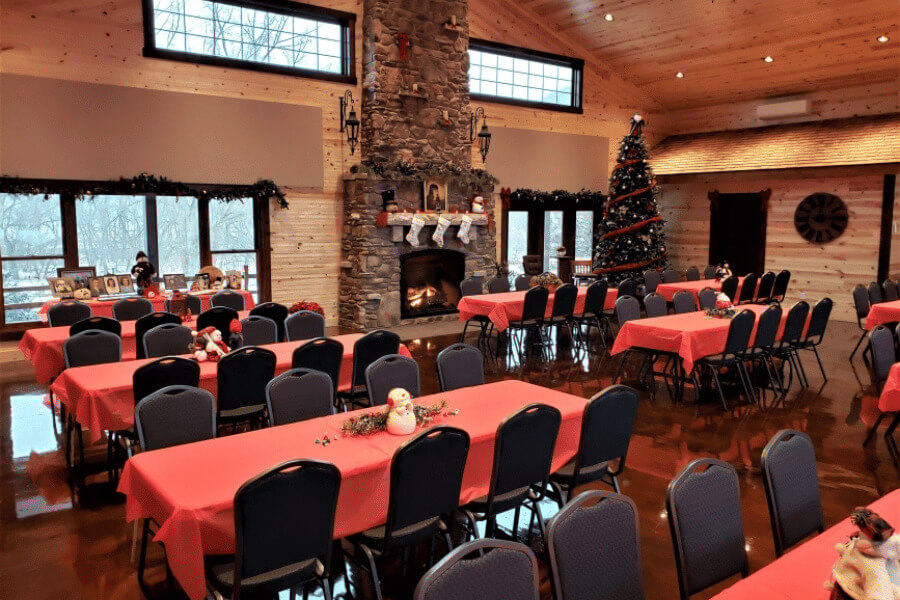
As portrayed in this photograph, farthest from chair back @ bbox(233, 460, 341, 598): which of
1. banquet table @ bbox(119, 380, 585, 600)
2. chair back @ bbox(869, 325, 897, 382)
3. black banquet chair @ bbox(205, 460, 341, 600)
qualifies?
chair back @ bbox(869, 325, 897, 382)

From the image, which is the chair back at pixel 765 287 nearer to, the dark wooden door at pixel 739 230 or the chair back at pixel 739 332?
the dark wooden door at pixel 739 230

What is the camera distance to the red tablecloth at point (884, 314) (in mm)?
8516

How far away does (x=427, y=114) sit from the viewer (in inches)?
481

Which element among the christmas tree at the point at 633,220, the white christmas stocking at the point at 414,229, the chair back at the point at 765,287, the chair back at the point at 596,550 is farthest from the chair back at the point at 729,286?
the chair back at the point at 596,550

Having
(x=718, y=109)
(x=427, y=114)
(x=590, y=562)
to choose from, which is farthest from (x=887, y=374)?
(x=718, y=109)

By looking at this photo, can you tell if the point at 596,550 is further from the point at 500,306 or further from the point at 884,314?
the point at 884,314

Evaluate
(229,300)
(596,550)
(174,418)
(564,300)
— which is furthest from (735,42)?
(596,550)

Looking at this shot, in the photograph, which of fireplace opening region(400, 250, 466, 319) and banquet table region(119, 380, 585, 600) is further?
Answer: fireplace opening region(400, 250, 466, 319)

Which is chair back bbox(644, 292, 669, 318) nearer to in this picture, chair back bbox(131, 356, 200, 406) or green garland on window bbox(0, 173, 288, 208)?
chair back bbox(131, 356, 200, 406)

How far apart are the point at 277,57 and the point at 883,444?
9703mm

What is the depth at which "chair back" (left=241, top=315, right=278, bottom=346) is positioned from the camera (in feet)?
22.6

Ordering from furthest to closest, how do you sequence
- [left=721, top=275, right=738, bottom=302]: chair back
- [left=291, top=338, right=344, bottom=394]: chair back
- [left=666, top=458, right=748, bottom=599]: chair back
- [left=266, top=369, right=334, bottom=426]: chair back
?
[left=721, top=275, right=738, bottom=302]: chair back
[left=291, top=338, right=344, bottom=394]: chair back
[left=266, top=369, right=334, bottom=426]: chair back
[left=666, top=458, right=748, bottom=599]: chair back

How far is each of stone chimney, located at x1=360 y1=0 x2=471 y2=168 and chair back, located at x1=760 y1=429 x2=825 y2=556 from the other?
9.45 m

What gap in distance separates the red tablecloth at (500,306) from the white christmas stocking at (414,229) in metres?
2.41
